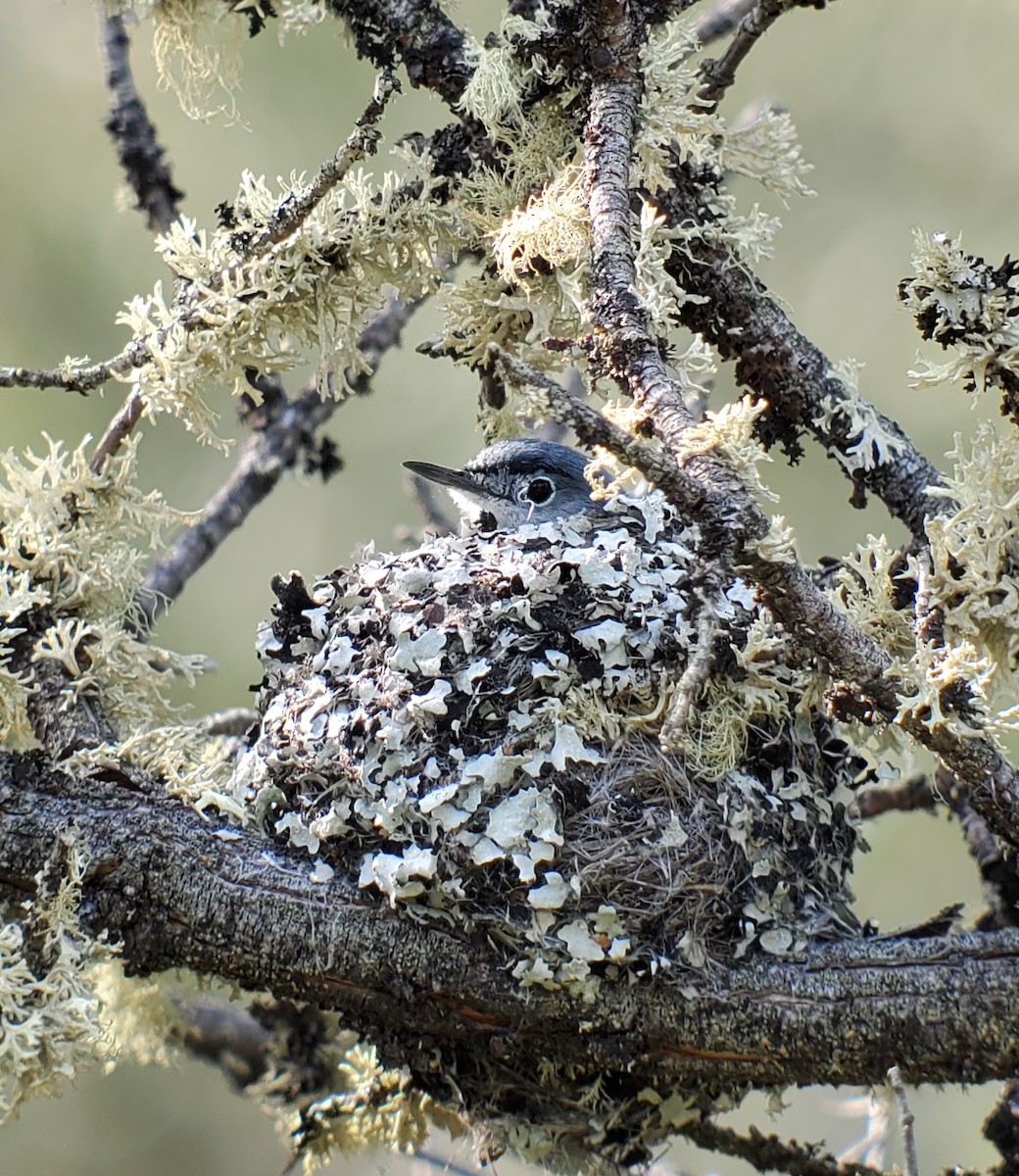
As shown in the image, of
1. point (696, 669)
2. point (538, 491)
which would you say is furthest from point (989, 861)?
point (696, 669)

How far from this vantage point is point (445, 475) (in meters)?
3.56

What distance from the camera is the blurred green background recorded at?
612 centimetres

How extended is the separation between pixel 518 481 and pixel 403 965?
1604 millimetres

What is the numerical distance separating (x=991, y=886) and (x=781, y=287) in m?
4.02

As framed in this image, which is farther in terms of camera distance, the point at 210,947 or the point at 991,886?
the point at 991,886

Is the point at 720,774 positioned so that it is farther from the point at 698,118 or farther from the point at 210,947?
the point at 698,118

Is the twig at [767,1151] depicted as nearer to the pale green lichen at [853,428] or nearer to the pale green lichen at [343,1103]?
the pale green lichen at [343,1103]

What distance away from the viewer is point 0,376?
8.82ft

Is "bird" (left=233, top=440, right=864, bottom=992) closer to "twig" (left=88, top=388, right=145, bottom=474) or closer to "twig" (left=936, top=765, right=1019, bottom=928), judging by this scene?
"twig" (left=936, top=765, right=1019, bottom=928)

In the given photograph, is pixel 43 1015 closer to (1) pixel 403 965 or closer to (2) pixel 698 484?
(1) pixel 403 965

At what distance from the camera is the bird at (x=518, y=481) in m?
3.53

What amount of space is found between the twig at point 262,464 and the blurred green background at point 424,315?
2.01 metres

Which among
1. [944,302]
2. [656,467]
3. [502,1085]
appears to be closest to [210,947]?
[502,1085]

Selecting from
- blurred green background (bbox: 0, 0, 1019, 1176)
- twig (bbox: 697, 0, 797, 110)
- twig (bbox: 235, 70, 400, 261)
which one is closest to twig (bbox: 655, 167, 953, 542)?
twig (bbox: 697, 0, 797, 110)
